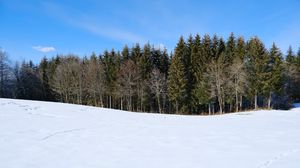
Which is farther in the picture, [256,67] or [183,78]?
[183,78]

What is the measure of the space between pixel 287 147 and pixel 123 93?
35.0 m

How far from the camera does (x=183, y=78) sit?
129 ft

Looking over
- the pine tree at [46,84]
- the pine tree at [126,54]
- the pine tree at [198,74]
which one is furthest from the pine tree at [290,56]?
the pine tree at [46,84]

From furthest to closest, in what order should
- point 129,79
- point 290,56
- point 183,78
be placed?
point 290,56
point 129,79
point 183,78

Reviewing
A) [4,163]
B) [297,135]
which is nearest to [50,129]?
[4,163]

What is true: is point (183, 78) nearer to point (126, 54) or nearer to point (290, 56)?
point (126, 54)

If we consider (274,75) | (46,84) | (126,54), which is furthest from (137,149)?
(46,84)

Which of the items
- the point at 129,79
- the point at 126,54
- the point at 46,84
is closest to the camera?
the point at 129,79

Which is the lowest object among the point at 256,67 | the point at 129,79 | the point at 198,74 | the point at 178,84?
the point at 178,84

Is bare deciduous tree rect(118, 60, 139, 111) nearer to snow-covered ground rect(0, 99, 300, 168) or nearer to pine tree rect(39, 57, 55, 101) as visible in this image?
pine tree rect(39, 57, 55, 101)

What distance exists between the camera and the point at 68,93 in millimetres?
52531

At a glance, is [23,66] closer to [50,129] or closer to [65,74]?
[65,74]

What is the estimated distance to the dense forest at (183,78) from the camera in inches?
1478

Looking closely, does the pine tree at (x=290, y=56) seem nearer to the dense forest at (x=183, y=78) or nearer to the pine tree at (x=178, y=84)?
the dense forest at (x=183, y=78)
